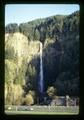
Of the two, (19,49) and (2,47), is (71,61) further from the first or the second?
(2,47)

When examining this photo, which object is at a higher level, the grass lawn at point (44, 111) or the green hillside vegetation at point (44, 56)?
the green hillside vegetation at point (44, 56)

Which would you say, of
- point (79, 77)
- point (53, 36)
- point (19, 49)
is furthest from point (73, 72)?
point (19, 49)

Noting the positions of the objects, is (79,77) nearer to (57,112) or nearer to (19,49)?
(57,112)

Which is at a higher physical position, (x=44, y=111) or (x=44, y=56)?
(x=44, y=56)

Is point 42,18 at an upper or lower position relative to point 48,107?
upper

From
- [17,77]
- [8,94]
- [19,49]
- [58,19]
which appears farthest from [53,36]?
[8,94]

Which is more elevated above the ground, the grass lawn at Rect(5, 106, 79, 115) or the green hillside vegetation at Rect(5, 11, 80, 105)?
the green hillside vegetation at Rect(5, 11, 80, 105)

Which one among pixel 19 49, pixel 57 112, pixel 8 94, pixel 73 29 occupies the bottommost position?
pixel 57 112
